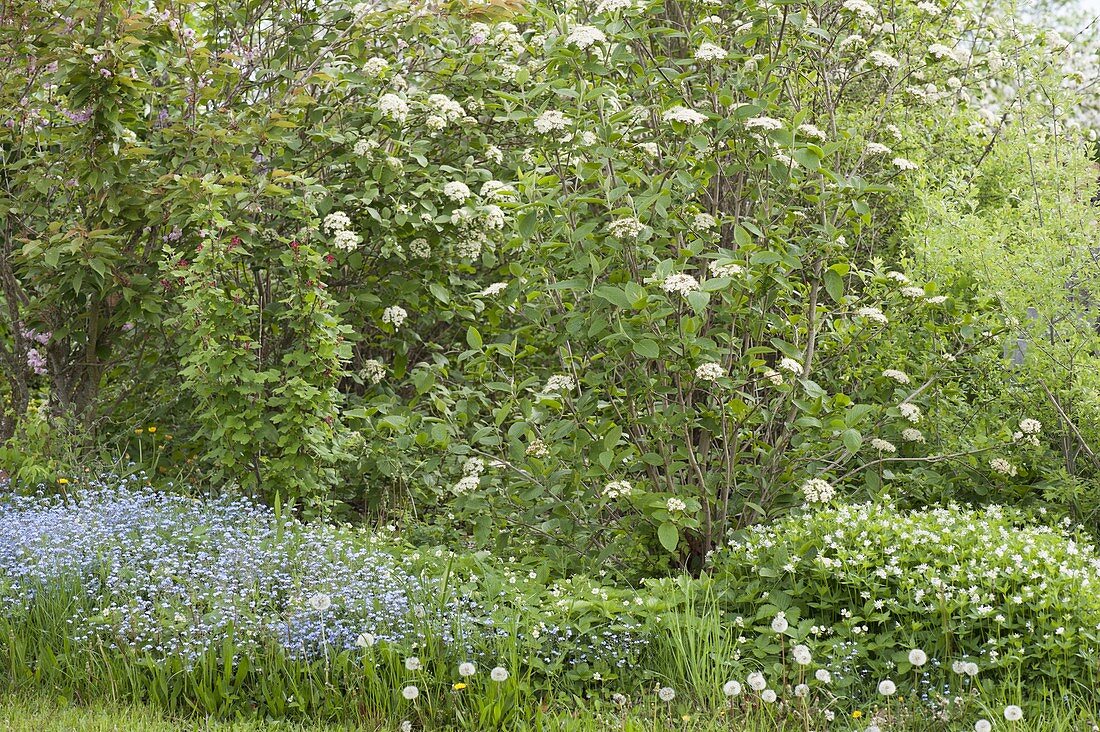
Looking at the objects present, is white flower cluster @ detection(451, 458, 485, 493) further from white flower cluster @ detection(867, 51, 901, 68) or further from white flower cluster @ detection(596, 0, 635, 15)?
white flower cluster @ detection(867, 51, 901, 68)

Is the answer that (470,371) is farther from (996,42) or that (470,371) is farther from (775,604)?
(996,42)

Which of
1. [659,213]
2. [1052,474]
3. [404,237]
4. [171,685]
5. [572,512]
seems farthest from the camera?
[404,237]

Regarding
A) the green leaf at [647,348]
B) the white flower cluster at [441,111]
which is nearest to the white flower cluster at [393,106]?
the white flower cluster at [441,111]

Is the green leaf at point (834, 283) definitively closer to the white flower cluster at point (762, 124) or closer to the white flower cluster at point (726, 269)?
the white flower cluster at point (726, 269)

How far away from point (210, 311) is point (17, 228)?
4.74ft

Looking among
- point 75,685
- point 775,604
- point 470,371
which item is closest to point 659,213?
point 470,371

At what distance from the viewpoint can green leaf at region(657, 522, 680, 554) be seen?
3377mm

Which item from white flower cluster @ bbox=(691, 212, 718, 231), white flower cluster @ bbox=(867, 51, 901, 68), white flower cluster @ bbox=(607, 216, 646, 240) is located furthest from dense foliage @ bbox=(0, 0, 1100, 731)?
white flower cluster @ bbox=(867, 51, 901, 68)

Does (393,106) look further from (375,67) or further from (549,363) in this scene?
(549,363)

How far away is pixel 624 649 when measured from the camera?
3160 mm

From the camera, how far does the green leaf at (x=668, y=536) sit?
3377 millimetres

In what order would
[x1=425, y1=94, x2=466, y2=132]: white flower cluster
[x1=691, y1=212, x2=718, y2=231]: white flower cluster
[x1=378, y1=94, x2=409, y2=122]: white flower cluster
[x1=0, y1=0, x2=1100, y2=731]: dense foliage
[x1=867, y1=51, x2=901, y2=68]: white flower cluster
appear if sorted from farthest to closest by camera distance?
[x1=425, y1=94, x2=466, y2=132]: white flower cluster
[x1=378, y1=94, x2=409, y2=122]: white flower cluster
[x1=691, y1=212, x2=718, y2=231]: white flower cluster
[x1=867, y1=51, x2=901, y2=68]: white flower cluster
[x1=0, y1=0, x2=1100, y2=731]: dense foliage

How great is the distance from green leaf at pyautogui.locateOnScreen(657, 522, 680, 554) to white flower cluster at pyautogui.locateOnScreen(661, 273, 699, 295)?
2.50 ft

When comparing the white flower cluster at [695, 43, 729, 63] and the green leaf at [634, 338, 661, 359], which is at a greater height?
the white flower cluster at [695, 43, 729, 63]
